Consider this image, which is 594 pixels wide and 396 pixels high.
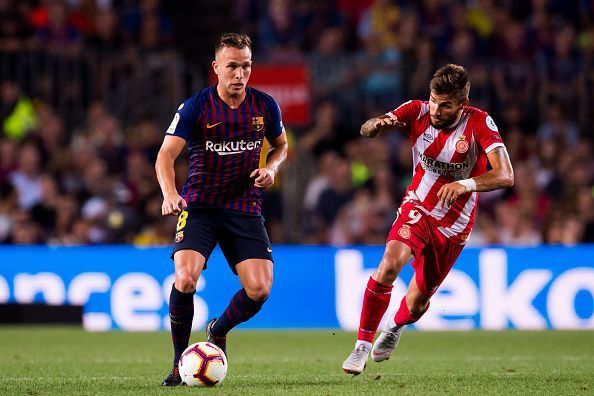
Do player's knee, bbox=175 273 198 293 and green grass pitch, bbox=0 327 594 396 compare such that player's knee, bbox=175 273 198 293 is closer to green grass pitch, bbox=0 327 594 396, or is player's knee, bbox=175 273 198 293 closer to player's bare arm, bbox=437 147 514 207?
green grass pitch, bbox=0 327 594 396

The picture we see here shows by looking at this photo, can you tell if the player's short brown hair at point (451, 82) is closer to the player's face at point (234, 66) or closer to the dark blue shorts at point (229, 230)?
the player's face at point (234, 66)

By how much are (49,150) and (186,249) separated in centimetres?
829

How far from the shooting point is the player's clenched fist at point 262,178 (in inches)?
321

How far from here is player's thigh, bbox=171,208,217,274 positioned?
801 cm

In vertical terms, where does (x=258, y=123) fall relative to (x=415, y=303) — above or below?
above

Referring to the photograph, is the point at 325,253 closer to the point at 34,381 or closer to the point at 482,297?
the point at 482,297

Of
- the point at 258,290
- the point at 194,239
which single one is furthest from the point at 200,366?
the point at 194,239

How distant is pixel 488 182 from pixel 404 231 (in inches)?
30.9

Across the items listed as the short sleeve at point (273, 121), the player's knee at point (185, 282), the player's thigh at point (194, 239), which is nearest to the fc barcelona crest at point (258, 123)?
the short sleeve at point (273, 121)

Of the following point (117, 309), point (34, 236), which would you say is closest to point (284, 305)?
point (117, 309)

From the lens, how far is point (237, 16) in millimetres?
18578

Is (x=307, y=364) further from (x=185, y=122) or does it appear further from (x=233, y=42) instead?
(x=233, y=42)

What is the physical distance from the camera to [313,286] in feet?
46.1

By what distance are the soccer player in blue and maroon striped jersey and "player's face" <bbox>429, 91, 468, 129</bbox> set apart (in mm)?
1128
